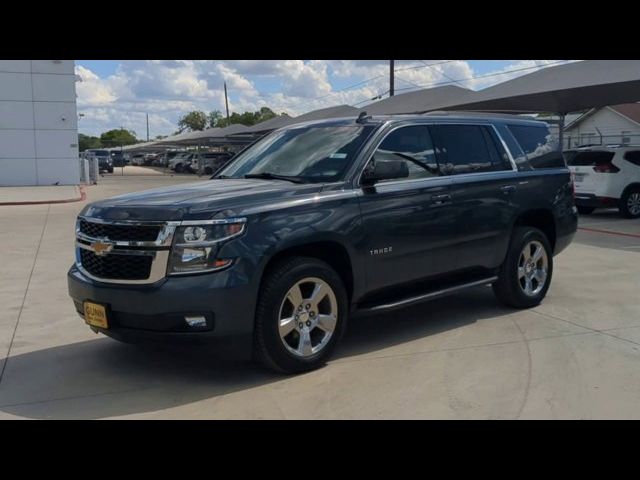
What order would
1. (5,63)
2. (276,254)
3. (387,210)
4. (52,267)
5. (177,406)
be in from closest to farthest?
(177,406) → (276,254) → (387,210) → (52,267) → (5,63)

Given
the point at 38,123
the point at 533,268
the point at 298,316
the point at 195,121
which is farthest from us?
the point at 195,121

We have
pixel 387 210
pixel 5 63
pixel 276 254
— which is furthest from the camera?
pixel 5 63

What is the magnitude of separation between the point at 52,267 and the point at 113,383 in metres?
5.30

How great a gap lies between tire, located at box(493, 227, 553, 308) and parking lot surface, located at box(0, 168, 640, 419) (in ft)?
0.50

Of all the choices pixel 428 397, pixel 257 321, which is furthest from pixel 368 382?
pixel 257 321

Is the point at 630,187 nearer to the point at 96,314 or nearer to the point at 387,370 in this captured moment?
the point at 387,370

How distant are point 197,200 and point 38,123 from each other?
3025 centimetres

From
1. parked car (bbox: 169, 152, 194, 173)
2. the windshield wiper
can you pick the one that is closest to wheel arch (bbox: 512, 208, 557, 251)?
the windshield wiper

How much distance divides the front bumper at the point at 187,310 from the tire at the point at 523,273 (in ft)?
10.4

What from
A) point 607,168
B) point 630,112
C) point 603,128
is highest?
point 630,112

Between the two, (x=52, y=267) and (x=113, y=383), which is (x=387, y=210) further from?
(x=52, y=267)

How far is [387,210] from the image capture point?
5410mm

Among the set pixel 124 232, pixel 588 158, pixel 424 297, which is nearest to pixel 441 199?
pixel 424 297

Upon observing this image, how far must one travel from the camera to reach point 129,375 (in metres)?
5.04
